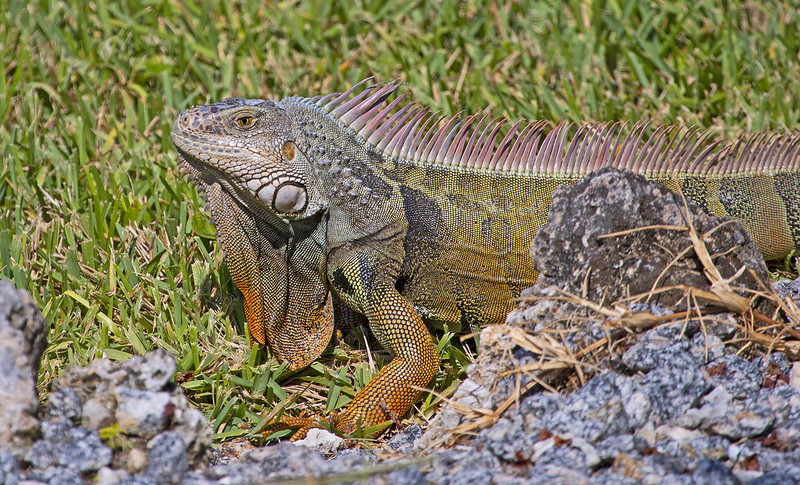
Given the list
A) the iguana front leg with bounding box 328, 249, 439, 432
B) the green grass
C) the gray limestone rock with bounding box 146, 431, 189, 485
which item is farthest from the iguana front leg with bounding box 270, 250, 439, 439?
the gray limestone rock with bounding box 146, 431, 189, 485

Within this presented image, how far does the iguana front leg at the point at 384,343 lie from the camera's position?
3855 mm

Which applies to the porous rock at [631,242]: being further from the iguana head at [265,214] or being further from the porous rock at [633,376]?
the iguana head at [265,214]

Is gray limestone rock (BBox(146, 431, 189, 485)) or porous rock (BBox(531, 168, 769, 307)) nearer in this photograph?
gray limestone rock (BBox(146, 431, 189, 485))

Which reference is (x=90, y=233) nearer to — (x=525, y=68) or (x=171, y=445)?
(x=171, y=445)

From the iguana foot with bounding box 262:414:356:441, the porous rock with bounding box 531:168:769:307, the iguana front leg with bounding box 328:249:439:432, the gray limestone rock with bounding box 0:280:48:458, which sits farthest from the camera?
the iguana front leg with bounding box 328:249:439:432

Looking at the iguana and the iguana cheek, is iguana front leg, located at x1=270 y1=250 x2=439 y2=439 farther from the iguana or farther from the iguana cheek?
the iguana cheek

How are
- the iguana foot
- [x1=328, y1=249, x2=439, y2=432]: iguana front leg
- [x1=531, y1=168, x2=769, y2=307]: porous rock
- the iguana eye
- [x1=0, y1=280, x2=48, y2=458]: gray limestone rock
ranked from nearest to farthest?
[x1=0, y1=280, x2=48, y2=458]: gray limestone rock
[x1=531, y1=168, x2=769, y2=307]: porous rock
the iguana foot
[x1=328, y1=249, x2=439, y2=432]: iguana front leg
the iguana eye

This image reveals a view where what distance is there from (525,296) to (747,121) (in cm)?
307

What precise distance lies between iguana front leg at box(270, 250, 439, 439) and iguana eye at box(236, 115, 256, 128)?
0.79 metres

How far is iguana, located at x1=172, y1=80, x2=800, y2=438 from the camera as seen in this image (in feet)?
12.9

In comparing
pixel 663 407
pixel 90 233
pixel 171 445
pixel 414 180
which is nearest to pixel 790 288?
pixel 663 407

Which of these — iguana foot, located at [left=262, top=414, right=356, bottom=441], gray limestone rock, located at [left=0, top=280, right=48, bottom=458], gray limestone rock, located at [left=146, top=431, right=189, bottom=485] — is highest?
gray limestone rock, located at [left=0, top=280, right=48, bottom=458]

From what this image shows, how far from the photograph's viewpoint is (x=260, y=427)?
3771mm

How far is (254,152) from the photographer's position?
3914mm
